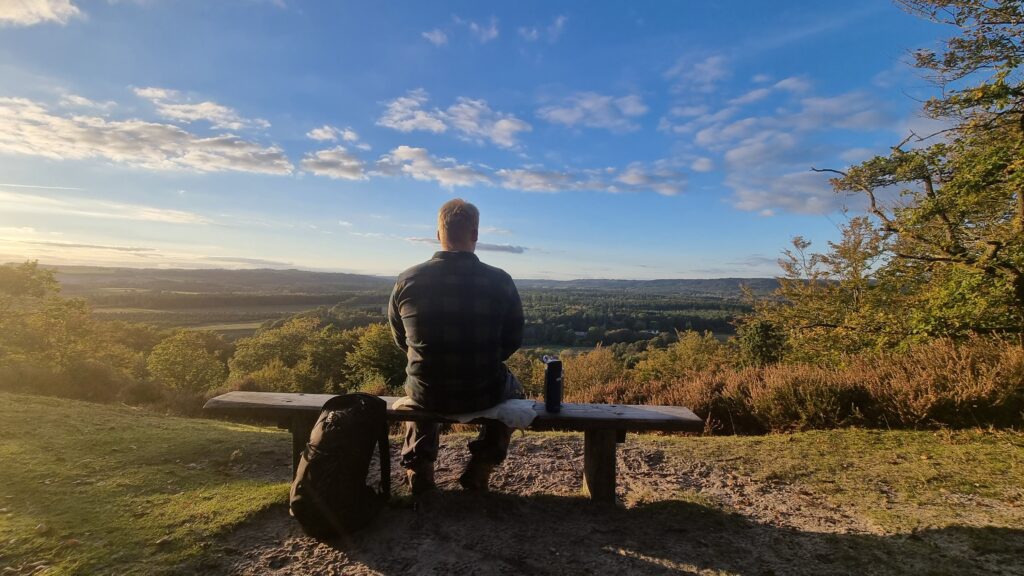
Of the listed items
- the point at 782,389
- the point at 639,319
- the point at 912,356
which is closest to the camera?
the point at 782,389

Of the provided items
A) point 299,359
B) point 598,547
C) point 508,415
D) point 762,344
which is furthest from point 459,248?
point 299,359

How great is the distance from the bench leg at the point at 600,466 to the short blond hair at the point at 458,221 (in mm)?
1729

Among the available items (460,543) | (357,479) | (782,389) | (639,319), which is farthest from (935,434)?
(639,319)

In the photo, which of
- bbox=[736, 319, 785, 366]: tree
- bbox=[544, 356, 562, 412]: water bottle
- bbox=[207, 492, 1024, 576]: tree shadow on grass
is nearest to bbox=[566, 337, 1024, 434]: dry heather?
bbox=[207, 492, 1024, 576]: tree shadow on grass

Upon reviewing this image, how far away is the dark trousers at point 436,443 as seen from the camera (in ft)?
10.7

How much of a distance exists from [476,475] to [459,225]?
186cm

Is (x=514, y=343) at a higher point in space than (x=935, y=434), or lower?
higher

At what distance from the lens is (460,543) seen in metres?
2.87

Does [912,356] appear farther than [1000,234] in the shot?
No

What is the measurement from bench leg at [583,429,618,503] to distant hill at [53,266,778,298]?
213 ft

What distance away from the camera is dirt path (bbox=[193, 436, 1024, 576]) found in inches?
103

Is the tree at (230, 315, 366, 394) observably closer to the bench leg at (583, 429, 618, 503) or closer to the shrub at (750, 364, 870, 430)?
the shrub at (750, 364, 870, 430)

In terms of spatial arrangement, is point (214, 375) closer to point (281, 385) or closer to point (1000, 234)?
point (281, 385)

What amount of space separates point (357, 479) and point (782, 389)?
5.05 metres
